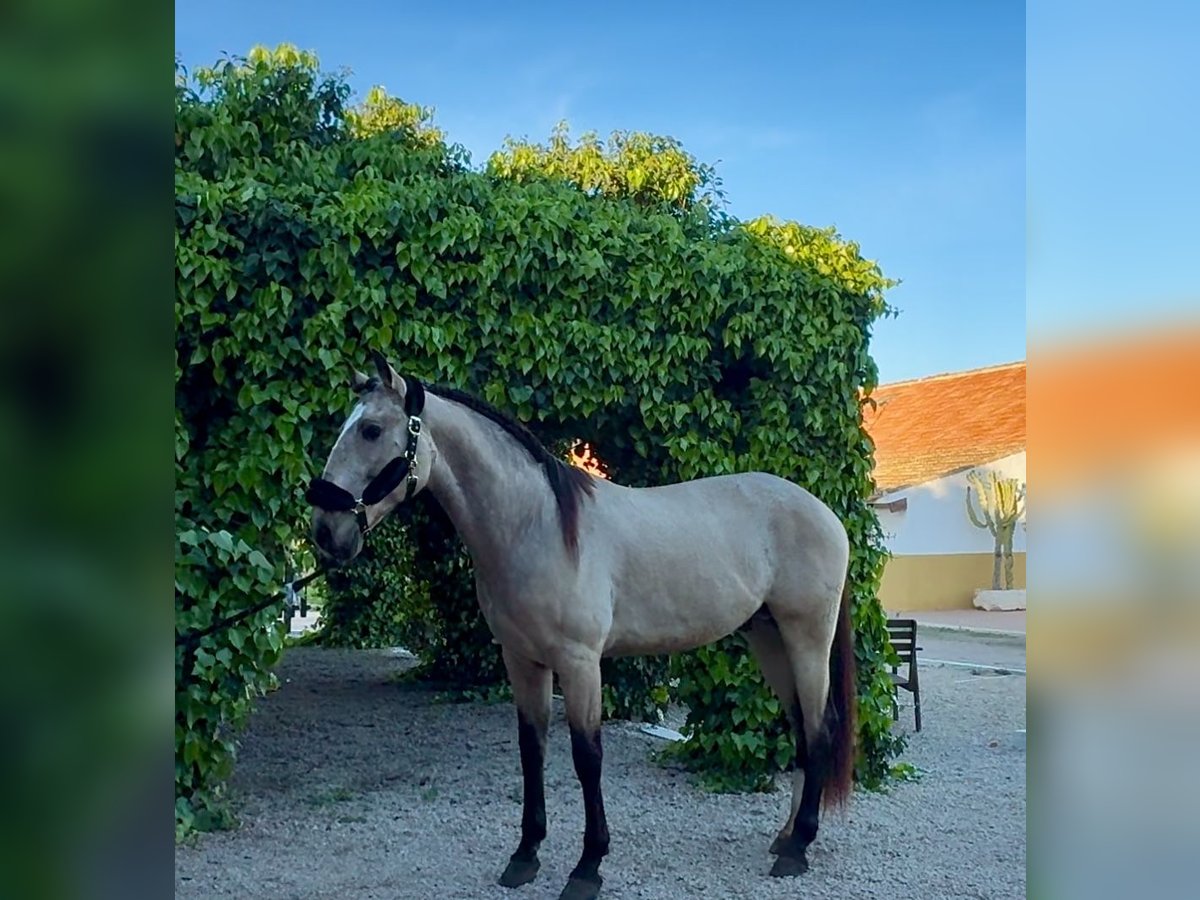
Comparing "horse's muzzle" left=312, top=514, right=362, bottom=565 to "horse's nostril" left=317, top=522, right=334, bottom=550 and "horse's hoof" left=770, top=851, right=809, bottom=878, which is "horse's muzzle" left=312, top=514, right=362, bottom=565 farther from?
"horse's hoof" left=770, top=851, right=809, bottom=878

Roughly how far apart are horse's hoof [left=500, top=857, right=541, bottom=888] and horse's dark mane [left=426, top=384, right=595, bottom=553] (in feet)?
3.86

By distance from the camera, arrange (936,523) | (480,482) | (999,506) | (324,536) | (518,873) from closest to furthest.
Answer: (324,536) → (480,482) → (518,873) → (999,506) → (936,523)

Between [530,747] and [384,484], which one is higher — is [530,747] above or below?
below

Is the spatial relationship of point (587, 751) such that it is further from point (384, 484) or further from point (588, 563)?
point (384, 484)

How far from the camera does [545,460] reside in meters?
3.32

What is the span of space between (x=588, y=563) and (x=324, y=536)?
0.93m

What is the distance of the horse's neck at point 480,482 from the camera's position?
10.3 feet

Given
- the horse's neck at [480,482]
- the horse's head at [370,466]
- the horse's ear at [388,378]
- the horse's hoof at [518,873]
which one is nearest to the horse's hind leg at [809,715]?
the horse's hoof at [518,873]

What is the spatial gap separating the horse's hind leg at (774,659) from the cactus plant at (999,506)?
13.9 metres

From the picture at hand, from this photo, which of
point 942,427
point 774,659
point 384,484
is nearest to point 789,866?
point 774,659

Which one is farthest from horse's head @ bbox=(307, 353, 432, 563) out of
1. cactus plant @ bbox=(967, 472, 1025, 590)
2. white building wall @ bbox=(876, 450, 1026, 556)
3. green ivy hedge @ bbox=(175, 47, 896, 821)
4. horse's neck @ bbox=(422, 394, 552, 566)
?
cactus plant @ bbox=(967, 472, 1025, 590)

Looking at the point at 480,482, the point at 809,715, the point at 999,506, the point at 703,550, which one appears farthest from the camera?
the point at 999,506

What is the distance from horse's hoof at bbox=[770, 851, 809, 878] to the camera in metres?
3.59
